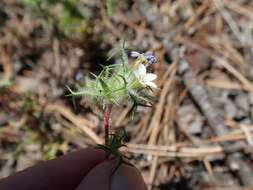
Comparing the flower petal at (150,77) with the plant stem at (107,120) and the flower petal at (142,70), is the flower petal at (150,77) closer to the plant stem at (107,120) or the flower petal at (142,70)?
the flower petal at (142,70)

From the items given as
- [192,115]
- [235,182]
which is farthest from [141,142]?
[235,182]

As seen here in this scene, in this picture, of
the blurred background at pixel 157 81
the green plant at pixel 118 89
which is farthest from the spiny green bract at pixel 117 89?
the blurred background at pixel 157 81

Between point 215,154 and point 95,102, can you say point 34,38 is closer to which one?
point 215,154

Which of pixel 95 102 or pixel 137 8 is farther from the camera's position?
pixel 137 8

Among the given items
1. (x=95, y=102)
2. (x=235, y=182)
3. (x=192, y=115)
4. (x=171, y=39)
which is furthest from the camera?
(x=171, y=39)

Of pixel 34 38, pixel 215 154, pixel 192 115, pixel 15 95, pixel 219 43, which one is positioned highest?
pixel 34 38

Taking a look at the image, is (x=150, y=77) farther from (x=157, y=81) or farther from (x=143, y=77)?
(x=157, y=81)
